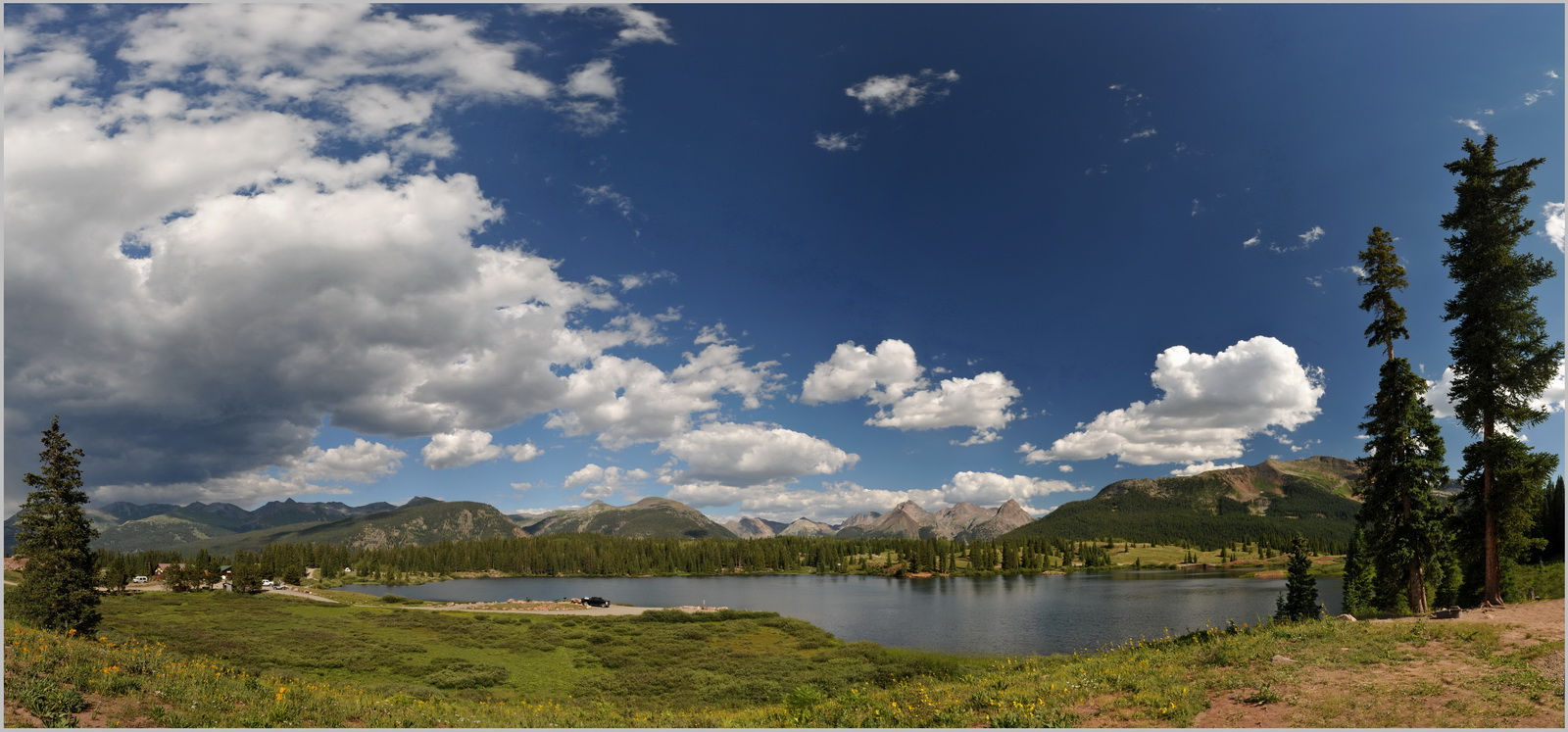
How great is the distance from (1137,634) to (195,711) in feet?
255

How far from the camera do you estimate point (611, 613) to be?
93000 mm

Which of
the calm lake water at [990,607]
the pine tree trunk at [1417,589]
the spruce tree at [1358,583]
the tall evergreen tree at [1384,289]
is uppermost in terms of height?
the tall evergreen tree at [1384,289]

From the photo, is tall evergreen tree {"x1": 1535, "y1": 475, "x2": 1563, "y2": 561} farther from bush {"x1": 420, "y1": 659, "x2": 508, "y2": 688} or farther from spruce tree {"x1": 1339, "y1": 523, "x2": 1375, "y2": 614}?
bush {"x1": 420, "y1": 659, "x2": 508, "y2": 688}

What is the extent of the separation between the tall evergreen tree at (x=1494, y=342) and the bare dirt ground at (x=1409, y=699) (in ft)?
36.2

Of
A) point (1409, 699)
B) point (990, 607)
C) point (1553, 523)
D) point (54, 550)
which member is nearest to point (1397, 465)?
point (1409, 699)

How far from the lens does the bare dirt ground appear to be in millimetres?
16156

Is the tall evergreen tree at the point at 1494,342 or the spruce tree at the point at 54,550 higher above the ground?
the tall evergreen tree at the point at 1494,342

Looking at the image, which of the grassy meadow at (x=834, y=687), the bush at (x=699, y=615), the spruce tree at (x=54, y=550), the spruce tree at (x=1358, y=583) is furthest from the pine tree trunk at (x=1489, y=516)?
the spruce tree at (x=54, y=550)

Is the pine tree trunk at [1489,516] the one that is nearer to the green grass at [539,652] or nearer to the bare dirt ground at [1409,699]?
the bare dirt ground at [1409,699]

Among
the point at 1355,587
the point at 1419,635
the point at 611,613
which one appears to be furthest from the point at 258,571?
the point at 1355,587

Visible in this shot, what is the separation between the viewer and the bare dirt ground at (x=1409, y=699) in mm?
16156

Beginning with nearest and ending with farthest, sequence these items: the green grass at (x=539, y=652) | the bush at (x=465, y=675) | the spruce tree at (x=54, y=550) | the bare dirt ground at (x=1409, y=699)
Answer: the bare dirt ground at (x=1409, y=699) → the bush at (x=465, y=675) → the green grass at (x=539, y=652) → the spruce tree at (x=54, y=550)

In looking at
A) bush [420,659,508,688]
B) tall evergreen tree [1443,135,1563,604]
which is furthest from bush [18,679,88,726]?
tall evergreen tree [1443,135,1563,604]

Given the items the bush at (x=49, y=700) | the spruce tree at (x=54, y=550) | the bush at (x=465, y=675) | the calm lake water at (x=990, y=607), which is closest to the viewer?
the bush at (x=49, y=700)
